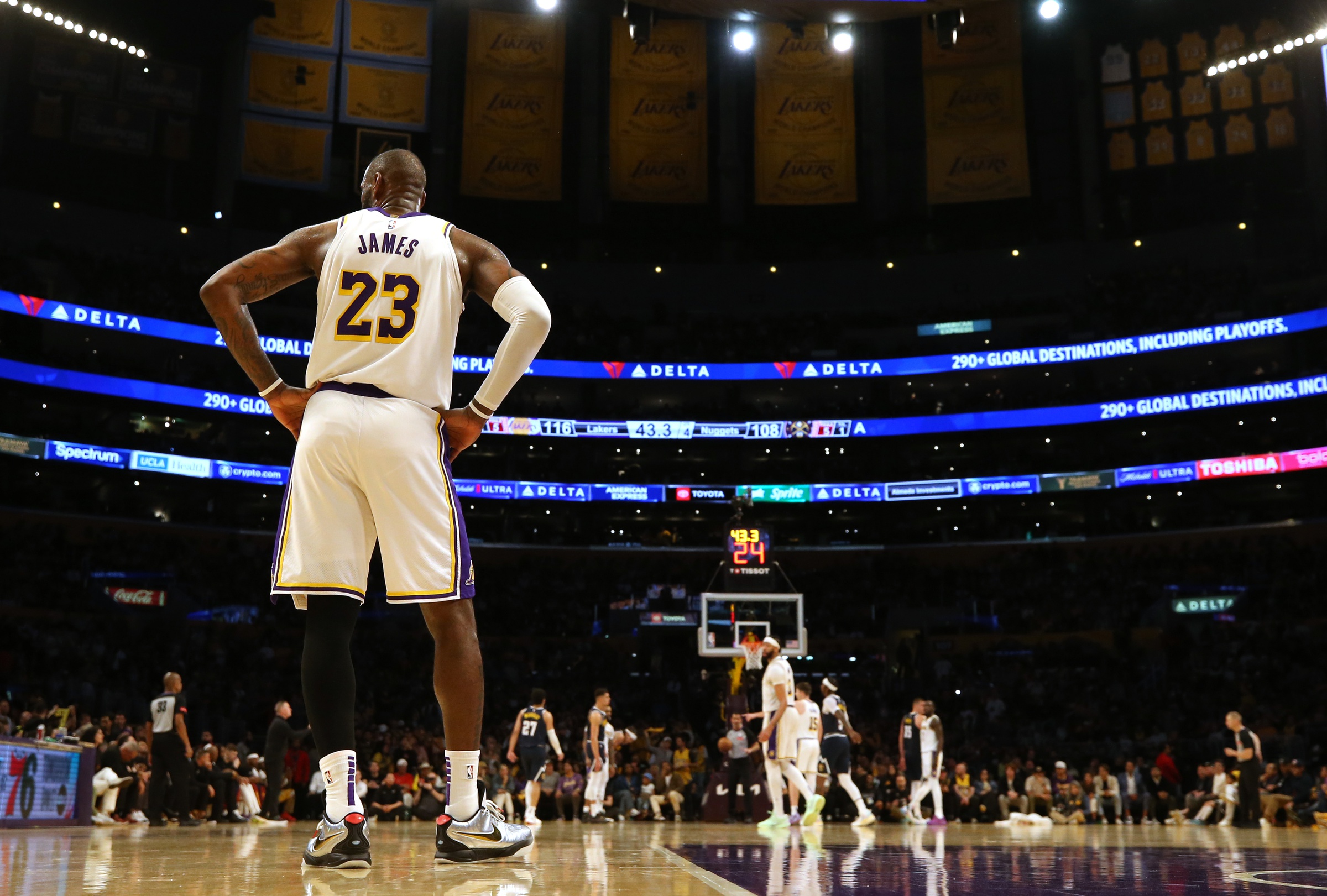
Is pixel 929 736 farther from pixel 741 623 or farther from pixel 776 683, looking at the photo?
pixel 741 623

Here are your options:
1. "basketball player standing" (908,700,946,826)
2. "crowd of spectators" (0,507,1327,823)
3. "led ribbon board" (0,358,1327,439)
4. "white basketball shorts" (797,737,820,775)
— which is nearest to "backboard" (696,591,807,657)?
"crowd of spectators" (0,507,1327,823)

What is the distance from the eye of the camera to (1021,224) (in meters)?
41.0

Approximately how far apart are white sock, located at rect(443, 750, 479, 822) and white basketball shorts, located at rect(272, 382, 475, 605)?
1.88 ft

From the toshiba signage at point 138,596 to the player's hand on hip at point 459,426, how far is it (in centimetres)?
3108

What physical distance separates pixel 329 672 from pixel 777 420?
122ft

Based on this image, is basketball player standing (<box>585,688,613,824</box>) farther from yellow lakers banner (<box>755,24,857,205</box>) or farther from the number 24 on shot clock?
yellow lakers banner (<box>755,24,857,205</box>)

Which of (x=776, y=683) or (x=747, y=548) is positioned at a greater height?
(x=747, y=548)

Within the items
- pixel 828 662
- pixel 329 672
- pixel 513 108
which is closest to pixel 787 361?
pixel 828 662

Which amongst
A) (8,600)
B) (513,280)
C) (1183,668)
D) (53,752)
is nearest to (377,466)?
(513,280)

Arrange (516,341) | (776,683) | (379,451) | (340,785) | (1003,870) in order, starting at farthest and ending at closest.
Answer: (776,683), (1003,870), (516,341), (379,451), (340,785)

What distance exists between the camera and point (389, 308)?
4.14 meters

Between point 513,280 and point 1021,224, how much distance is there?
130ft

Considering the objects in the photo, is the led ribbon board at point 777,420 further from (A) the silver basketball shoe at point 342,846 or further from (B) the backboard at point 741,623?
(A) the silver basketball shoe at point 342,846

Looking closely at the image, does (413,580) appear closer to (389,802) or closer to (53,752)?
(53,752)
